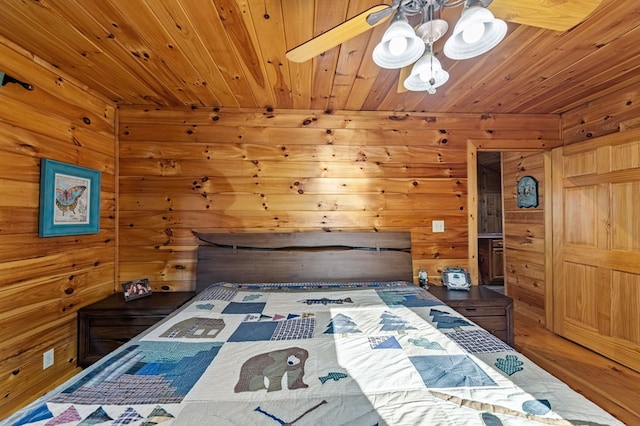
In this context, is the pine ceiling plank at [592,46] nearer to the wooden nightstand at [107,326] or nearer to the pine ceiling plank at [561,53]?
the pine ceiling plank at [561,53]

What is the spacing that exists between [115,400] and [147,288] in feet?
5.74

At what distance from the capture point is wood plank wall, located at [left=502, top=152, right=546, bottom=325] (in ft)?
10.6

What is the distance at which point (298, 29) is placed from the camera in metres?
1.53

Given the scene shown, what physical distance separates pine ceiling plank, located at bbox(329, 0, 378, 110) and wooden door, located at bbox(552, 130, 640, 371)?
2246mm

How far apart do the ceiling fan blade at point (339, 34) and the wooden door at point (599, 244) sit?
8.27 feet

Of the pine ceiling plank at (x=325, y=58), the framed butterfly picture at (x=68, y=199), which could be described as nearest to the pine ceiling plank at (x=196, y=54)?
the pine ceiling plank at (x=325, y=58)

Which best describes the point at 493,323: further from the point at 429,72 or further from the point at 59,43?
the point at 59,43

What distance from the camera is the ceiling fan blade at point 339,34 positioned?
1.07m

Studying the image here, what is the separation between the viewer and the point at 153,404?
2.93 ft

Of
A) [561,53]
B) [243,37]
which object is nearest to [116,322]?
[243,37]

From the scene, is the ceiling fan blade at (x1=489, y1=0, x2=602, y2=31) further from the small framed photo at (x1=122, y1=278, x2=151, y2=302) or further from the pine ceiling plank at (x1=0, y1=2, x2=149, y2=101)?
the small framed photo at (x1=122, y1=278, x2=151, y2=302)

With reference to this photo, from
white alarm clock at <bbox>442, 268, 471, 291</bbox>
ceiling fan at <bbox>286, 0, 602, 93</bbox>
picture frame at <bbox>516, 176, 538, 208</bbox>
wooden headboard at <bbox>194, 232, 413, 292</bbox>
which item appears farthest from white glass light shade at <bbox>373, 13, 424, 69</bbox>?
picture frame at <bbox>516, 176, 538, 208</bbox>

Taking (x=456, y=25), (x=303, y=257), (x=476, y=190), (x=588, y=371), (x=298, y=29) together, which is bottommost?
(x=588, y=371)

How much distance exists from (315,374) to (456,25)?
4.56 feet
